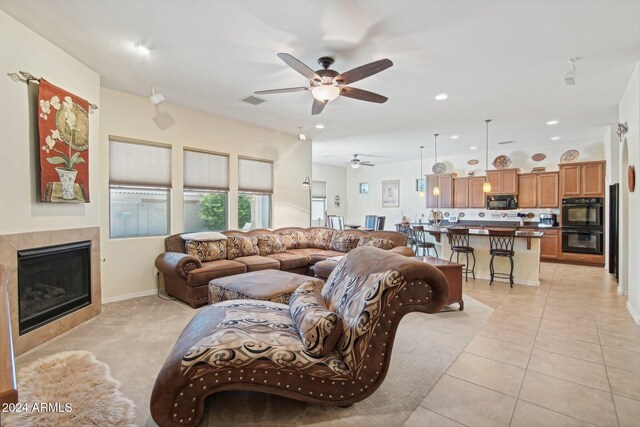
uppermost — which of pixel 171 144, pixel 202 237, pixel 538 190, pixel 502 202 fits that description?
pixel 171 144

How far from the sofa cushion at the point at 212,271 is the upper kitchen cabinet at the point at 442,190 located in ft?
21.0

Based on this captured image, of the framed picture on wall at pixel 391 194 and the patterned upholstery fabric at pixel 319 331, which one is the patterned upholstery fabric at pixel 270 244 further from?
the framed picture on wall at pixel 391 194

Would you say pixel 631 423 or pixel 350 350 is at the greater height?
pixel 350 350

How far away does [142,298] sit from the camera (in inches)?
167

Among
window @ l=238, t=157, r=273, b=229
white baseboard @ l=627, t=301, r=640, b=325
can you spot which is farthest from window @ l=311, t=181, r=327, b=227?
white baseboard @ l=627, t=301, r=640, b=325

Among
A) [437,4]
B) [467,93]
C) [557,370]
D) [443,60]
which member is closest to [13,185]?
[437,4]

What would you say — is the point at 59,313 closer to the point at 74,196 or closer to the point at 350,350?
the point at 74,196

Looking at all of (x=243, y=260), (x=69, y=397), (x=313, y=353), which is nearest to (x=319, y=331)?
(x=313, y=353)

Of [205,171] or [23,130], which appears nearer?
[23,130]

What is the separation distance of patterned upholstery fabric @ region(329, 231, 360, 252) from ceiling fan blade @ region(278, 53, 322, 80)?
10.5 ft

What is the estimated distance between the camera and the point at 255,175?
19.2 ft

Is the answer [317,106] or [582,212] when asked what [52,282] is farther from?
[582,212]

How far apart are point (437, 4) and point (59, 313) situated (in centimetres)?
433

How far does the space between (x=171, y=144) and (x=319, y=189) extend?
5989mm
